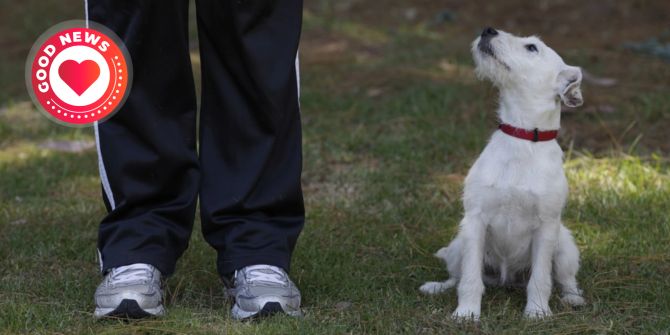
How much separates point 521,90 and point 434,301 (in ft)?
2.42

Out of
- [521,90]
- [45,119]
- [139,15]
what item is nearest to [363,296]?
[521,90]

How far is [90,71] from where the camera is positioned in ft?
11.3

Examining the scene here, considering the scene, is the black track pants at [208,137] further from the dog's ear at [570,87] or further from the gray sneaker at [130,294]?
the dog's ear at [570,87]

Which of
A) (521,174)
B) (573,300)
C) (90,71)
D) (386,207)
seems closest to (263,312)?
(521,174)

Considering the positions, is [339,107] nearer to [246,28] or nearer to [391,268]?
[391,268]

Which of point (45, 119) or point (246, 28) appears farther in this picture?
point (45, 119)

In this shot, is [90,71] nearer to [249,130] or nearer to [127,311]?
[249,130]

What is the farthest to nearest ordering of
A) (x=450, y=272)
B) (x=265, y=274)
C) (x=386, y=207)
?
(x=386, y=207)
(x=450, y=272)
(x=265, y=274)

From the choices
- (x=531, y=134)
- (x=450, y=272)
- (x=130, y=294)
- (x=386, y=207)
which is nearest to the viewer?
(x=130, y=294)

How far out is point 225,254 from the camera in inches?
119

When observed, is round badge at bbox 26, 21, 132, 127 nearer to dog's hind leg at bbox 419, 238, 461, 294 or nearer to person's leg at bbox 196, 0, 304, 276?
person's leg at bbox 196, 0, 304, 276

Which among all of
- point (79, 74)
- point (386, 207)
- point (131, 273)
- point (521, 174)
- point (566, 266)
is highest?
point (79, 74)

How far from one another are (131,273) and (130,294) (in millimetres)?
81

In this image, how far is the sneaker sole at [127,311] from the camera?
2857 millimetres
